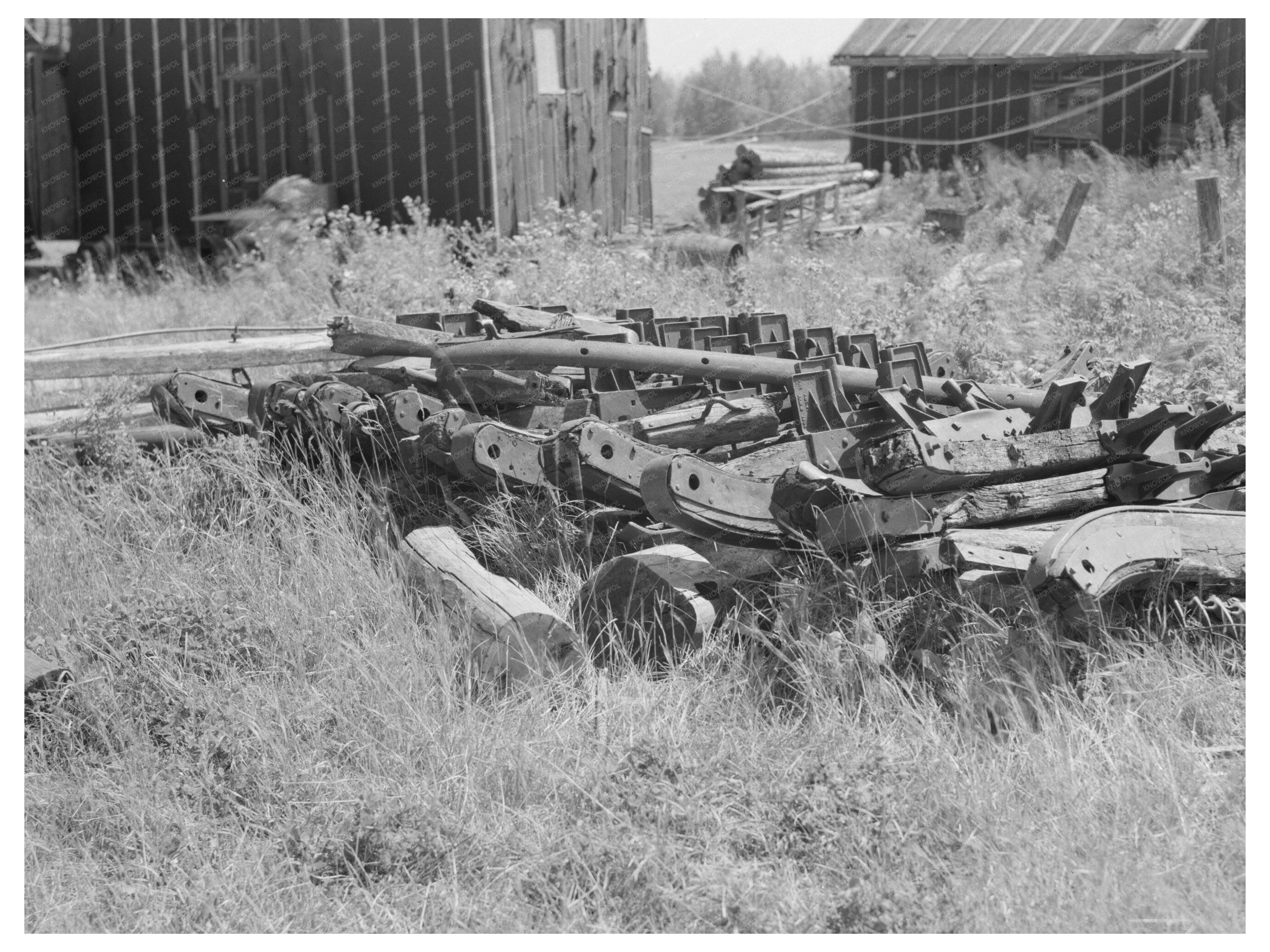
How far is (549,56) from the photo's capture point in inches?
517

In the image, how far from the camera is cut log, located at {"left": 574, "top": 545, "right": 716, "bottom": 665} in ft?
13.1

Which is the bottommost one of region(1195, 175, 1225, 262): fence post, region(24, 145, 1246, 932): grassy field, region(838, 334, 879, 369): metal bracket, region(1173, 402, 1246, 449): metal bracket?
region(24, 145, 1246, 932): grassy field

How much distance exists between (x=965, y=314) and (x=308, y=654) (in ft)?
18.0

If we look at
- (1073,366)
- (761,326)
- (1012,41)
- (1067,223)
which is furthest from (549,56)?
(1073,366)

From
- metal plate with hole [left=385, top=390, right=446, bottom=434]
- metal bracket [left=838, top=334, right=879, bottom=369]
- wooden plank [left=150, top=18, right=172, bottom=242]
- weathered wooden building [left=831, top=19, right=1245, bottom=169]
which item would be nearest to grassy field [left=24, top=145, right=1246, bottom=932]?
metal plate with hole [left=385, top=390, right=446, bottom=434]

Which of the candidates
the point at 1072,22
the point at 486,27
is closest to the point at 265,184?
the point at 486,27

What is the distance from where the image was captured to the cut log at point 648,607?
4000 millimetres

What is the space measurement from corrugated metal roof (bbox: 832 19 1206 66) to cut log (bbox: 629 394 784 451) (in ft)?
49.9

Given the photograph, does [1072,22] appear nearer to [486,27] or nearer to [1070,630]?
[486,27]

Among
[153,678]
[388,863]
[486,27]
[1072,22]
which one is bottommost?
[388,863]

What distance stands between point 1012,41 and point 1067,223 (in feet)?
29.2

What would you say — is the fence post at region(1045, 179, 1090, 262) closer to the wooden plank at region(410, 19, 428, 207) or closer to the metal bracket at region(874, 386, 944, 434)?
the wooden plank at region(410, 19, 428, 207)

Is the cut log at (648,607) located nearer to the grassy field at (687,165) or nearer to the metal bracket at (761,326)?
the metal bracket at (761,326)

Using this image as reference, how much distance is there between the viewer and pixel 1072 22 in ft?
58.7
